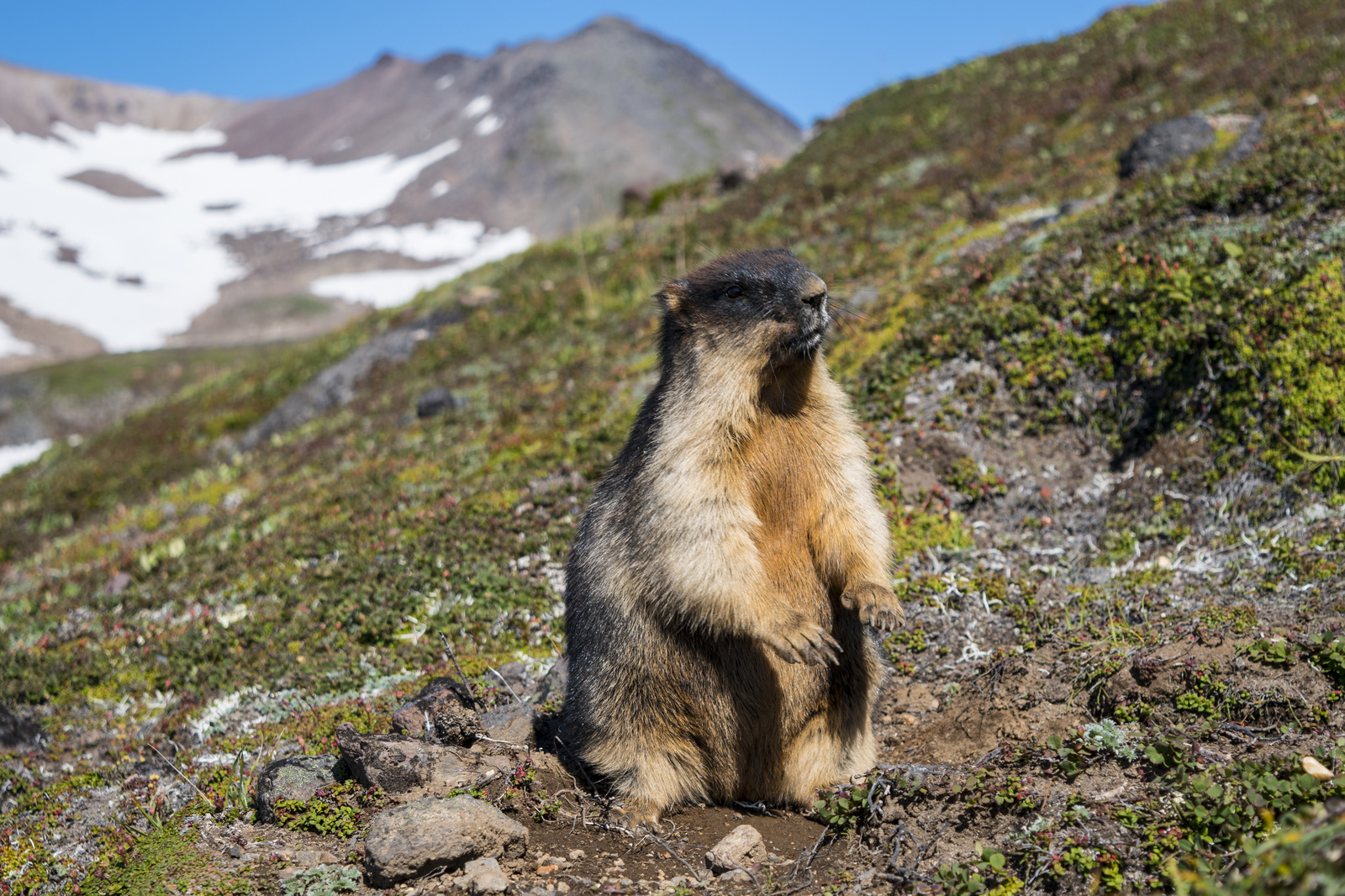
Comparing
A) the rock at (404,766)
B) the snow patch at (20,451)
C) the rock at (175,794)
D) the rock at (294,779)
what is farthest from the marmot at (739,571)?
the snow patch at (20,451)

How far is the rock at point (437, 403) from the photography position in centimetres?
1683

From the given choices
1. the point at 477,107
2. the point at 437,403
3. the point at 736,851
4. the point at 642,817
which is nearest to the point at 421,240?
the point at 477,107

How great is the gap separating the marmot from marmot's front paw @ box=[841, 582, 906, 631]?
12 millimetres

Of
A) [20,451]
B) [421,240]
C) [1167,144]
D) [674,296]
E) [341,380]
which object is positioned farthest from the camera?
[421,240]

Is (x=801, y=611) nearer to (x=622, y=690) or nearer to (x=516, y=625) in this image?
(x=622, y=690)

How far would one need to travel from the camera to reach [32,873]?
18.7ft

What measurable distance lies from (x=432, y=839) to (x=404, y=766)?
0.89 m

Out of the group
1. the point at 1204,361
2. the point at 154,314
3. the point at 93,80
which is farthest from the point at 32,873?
the point at 93,80

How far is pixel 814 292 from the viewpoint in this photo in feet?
17.8

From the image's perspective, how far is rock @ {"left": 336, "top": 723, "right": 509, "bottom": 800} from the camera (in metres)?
5.61

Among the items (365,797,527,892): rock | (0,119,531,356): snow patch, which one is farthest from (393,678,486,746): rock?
(0,119,531,356): snow patch

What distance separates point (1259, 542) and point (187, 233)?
141 metres

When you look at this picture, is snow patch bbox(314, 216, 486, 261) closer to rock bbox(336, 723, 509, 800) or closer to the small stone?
rock bbox(336, 723, 509, 800)

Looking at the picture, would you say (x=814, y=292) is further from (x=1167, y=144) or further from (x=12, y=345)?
(x=12, y=345)
